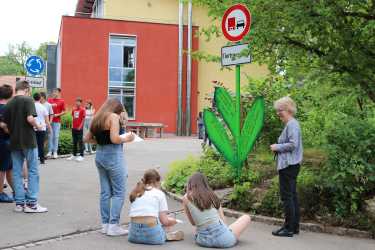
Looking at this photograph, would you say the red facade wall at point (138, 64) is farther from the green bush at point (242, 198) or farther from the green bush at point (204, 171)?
the green bush at point (242, 198)

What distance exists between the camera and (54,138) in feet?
48.5

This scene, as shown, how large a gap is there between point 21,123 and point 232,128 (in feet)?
11.4

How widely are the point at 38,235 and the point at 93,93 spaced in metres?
27.1

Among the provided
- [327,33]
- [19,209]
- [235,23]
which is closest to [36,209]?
[19,209]

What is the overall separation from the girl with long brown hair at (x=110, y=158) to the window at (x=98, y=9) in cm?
3249

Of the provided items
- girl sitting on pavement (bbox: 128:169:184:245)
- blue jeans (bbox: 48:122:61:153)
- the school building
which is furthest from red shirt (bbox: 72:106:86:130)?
the school building

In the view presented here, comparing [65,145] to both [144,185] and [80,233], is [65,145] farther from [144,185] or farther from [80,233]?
[144,185]

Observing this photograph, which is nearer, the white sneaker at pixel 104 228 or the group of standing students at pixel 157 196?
the group of standing students at pixel 157 196

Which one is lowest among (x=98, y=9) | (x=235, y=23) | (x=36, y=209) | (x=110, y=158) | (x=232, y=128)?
(x=36, y=209)

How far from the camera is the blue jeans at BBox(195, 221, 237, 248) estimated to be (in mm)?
6047

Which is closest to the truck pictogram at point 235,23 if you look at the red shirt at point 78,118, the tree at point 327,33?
the tree at point 327,33

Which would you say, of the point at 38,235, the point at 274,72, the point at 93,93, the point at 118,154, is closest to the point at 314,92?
the point at 274,72

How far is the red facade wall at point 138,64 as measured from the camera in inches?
1288

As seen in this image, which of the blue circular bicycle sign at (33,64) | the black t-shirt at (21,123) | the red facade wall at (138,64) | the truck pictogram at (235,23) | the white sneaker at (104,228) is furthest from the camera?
the red facade wall at (138,64)
